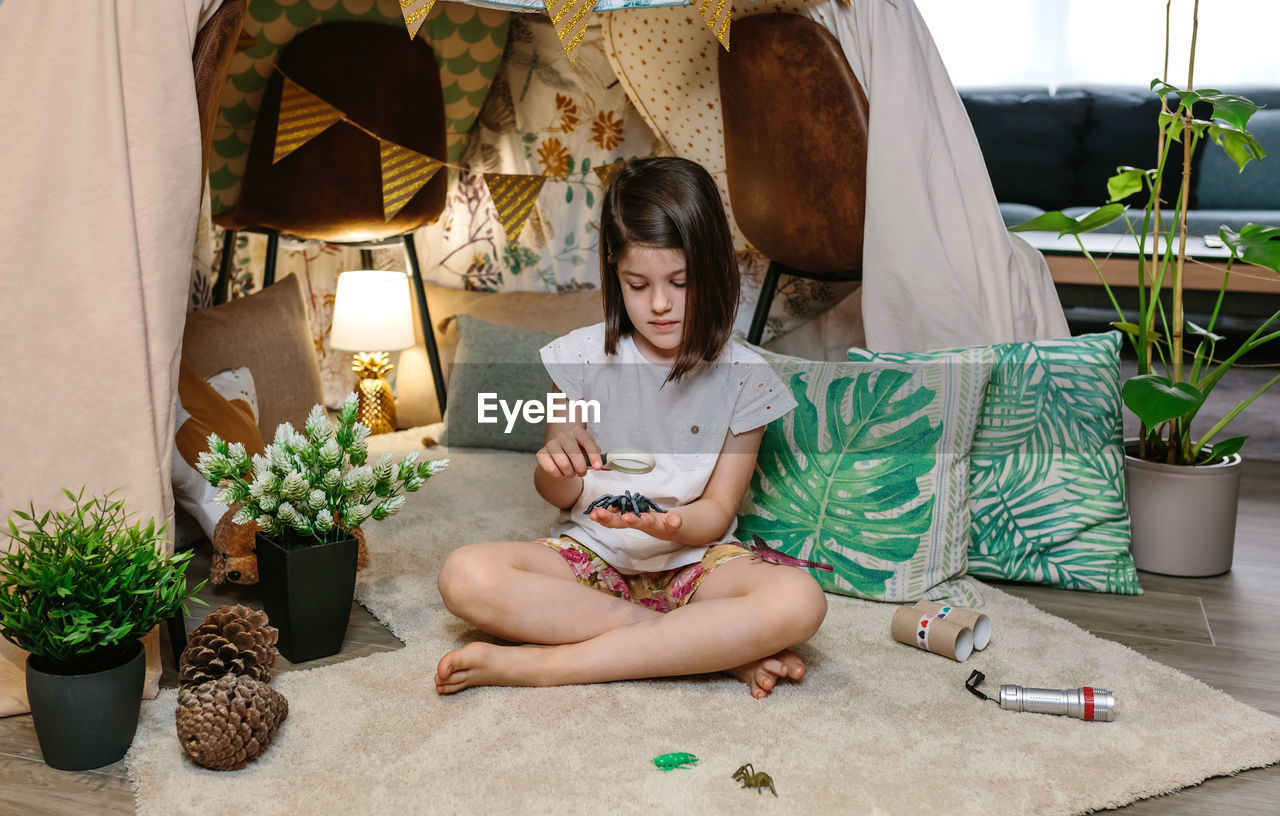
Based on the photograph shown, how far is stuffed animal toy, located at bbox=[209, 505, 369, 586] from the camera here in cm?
155

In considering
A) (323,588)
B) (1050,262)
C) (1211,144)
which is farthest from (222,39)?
(1211,144)

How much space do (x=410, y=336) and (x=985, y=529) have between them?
1364 mm

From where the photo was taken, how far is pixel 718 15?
1.66 meters

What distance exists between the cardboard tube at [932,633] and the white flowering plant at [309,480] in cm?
67

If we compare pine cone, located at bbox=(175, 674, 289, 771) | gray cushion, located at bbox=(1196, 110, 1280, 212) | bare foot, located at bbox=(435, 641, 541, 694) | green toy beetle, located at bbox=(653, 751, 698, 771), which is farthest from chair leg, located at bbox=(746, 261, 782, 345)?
gray cushion, located at bbox=(1196, 110, 1280, 212)

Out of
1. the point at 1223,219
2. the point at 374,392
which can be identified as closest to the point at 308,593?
the point at 374,392

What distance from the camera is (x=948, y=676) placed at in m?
1.36

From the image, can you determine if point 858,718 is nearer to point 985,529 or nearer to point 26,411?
point 985,529

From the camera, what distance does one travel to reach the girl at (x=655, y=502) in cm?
129

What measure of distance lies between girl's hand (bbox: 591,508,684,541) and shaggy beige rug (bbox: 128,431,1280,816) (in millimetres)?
195

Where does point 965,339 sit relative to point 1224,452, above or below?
above

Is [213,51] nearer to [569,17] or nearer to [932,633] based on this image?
[569,17]

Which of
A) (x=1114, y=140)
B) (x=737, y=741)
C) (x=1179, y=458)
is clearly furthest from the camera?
(x=1114, y=140)

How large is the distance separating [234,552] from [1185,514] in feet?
4.89
